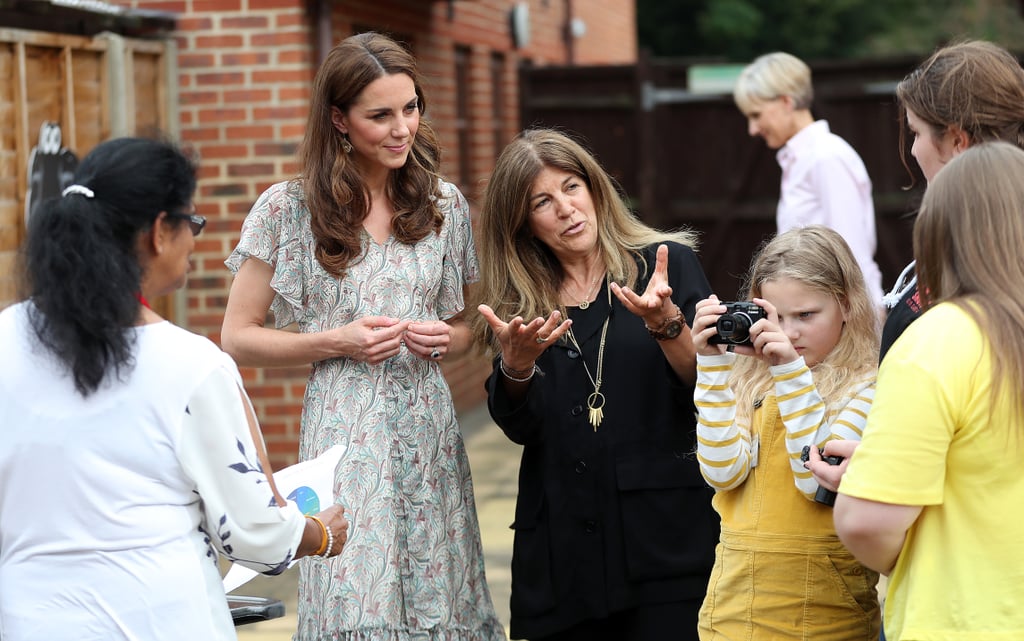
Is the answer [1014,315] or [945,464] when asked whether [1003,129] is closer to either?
[1014,315]

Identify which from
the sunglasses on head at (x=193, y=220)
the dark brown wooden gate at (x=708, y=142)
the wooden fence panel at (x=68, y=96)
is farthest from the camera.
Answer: the dark brown wooden gate at (x=708, y=142)

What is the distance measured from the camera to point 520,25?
11.3 m

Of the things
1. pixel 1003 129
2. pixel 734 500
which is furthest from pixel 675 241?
pixel 1003 129

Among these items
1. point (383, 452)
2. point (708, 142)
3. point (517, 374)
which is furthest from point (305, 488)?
point (708, 142)

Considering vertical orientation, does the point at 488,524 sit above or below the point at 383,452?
below

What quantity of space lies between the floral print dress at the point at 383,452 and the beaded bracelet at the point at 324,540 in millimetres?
643

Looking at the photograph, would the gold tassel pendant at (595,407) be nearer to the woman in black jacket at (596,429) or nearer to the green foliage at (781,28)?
the woman in black jacket at (596,429)

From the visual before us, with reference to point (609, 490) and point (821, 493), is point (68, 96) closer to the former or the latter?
point (609, 490)

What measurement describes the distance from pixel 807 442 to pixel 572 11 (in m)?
12.6

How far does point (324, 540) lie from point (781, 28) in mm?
29516

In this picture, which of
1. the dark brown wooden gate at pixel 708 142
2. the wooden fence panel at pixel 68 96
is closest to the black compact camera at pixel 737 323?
the wooden fence panel at pixel 68 96

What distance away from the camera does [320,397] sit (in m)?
3.33

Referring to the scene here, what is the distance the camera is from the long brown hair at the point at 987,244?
6.68 ft

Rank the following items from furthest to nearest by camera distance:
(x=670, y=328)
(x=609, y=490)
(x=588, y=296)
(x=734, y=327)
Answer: (x=588, y=296), (x=609, y=490), (x=670, y=328), (x=734, y=327)
